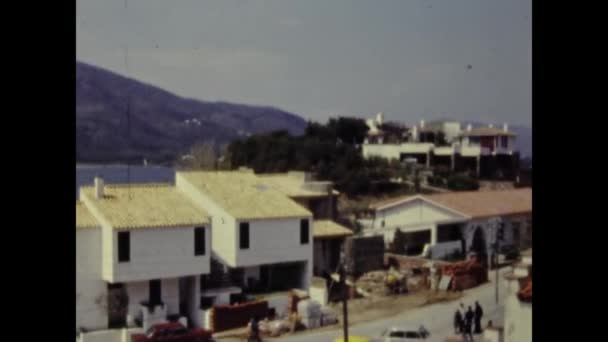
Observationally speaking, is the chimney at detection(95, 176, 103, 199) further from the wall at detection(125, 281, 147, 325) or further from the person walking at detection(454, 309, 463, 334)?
the person walking at detection(454, 309, 463, 334)

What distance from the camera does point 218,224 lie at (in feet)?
8.08

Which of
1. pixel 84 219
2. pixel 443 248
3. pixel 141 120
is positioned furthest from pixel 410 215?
pixel 84 219

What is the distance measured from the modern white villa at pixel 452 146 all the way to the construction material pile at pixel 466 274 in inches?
13.0

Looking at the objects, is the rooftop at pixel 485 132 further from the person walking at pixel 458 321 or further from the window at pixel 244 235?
the window at pixel 244 235

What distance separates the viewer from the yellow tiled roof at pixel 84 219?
2.32m

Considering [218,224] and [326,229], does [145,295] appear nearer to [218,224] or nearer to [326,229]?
[218,224]

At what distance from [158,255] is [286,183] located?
1.64 feet

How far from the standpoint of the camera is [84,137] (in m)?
2.39

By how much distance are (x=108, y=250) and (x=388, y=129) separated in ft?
3.38
